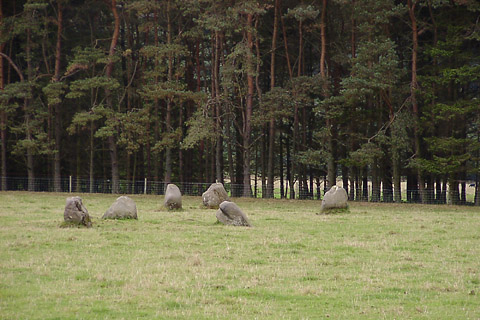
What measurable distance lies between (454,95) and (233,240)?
76.1 feet

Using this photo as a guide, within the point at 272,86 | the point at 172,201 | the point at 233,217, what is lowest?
the point at 233,217

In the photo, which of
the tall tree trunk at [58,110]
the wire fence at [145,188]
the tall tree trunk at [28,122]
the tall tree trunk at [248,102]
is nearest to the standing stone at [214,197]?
the tall tree trunk at [248,102]

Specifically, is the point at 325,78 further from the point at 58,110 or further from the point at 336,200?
the point at 58,110

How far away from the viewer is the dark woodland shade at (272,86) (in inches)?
1259

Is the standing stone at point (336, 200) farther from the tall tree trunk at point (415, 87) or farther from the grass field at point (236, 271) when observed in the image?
the tall tree trunk at point (415, 87)

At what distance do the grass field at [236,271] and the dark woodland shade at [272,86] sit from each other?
13.6 meters

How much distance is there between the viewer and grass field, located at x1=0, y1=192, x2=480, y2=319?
8.76 metres

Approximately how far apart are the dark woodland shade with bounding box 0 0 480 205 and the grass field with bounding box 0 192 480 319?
13.6 meters

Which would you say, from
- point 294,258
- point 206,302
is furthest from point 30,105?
point 206,302

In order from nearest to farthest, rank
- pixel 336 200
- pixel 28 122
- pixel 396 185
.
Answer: pixel 336 200
pixel 396 185
pixel 28 122

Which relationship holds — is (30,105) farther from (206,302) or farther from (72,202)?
(206,302)

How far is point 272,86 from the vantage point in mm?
36375

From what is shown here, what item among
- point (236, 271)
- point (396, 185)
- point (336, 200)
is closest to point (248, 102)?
point (396, 185)

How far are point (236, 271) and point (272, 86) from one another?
25872 mm
